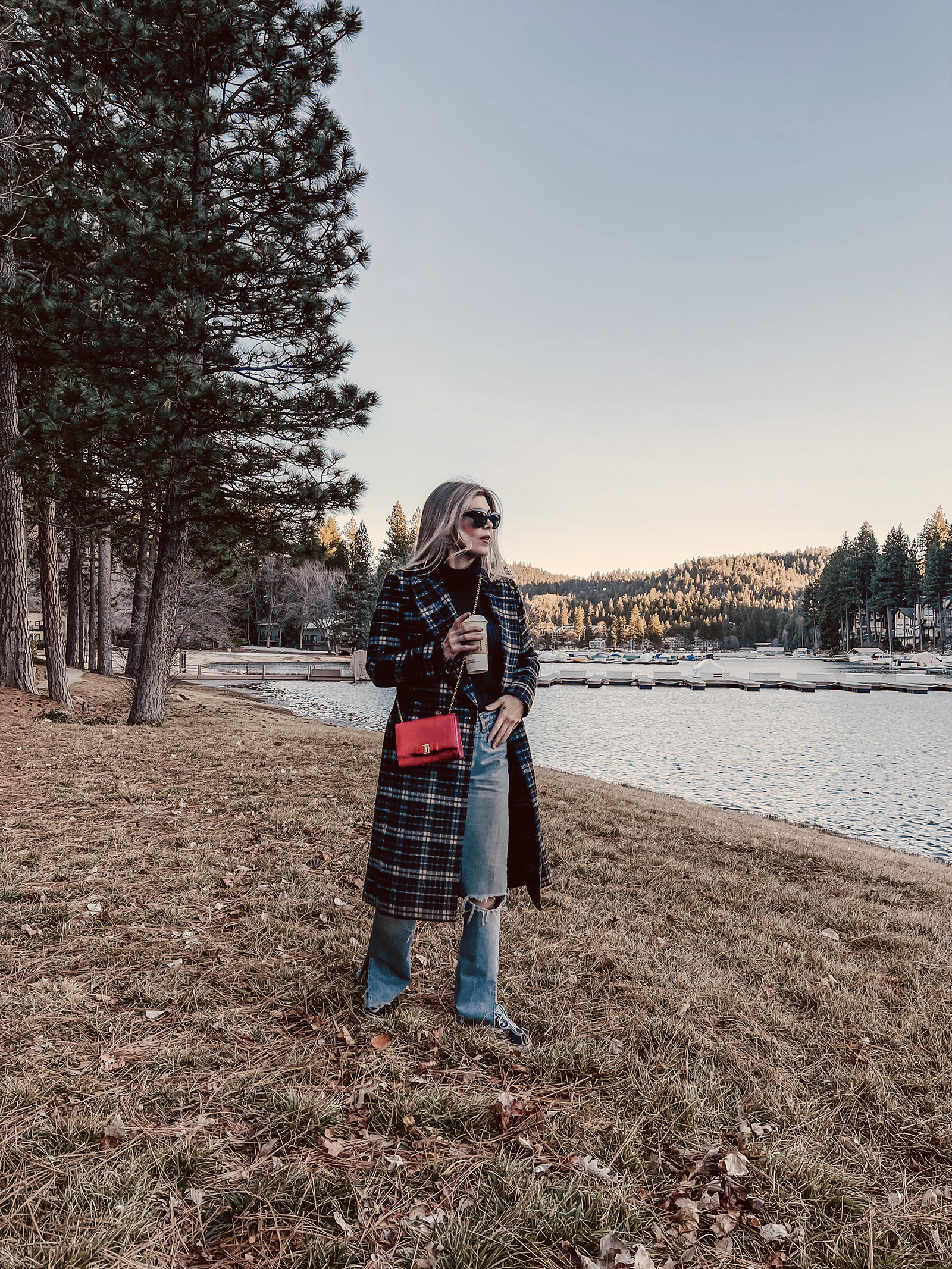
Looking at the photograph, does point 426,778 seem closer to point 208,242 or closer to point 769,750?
point 208,242

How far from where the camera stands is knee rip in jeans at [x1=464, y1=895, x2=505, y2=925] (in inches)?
102

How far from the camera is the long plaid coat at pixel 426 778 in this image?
2.43 meters

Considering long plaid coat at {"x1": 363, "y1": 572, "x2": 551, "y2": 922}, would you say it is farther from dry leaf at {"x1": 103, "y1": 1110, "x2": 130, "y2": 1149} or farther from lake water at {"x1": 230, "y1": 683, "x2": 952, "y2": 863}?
lake water at {"x1": 230, "y1": 683, "x2": 952, "y2": 863}

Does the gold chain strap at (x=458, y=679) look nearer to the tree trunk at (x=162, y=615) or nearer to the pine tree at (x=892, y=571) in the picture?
the tree trunk at (x=162, y=615)

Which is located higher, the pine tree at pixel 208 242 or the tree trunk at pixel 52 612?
the pine tree at pixel 208 242

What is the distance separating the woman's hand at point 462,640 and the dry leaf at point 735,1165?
6.19ft

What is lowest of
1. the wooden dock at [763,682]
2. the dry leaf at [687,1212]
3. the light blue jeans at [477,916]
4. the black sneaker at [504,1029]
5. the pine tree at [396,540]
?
the wooden dock at [763,682]

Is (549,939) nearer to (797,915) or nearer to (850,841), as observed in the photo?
(797,915)

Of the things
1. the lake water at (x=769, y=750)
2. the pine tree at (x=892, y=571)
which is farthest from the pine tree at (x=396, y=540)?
the pine tree at (x=892, y=571)

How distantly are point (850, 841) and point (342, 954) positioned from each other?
8.10 m

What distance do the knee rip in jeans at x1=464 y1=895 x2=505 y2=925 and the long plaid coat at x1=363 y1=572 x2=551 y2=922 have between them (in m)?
0.10

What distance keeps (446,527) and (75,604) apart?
761 inches

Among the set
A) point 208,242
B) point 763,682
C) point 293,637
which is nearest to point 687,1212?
point 208,242

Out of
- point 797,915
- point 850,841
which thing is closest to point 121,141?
point 797,915
